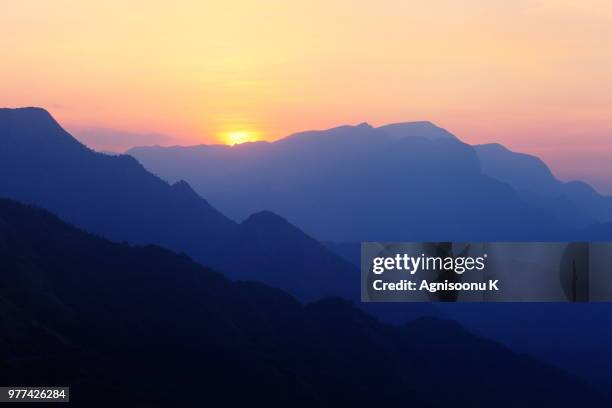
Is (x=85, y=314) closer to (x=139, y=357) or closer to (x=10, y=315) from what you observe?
(x=139, y=357)

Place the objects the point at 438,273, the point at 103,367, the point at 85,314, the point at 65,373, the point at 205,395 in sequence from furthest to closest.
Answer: the point at 85,314 → the point at 205,395 → the point at 103,367 → the point at 65,373 → the point at 438,273

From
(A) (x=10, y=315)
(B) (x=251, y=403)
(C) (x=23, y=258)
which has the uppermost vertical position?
(C) (x=23, y=258)

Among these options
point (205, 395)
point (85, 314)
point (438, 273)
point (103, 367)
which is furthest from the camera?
point (85, 314)

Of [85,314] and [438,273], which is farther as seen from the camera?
[85,314]

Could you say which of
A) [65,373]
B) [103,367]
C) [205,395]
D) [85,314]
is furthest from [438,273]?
[85,314]

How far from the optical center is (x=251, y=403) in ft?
621

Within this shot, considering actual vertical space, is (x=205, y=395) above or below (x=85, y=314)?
below

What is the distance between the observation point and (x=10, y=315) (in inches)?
6334

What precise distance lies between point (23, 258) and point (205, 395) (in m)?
52.6

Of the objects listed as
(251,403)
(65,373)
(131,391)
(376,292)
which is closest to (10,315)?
(65,373)

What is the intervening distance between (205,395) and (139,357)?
1858cm

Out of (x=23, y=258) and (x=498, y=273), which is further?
(x=23, y=258)

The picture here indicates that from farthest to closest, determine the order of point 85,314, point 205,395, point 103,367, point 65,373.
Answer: point 85,314
point 205,395
point 103,367
point 65,373

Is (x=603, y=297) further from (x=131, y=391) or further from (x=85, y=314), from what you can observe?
(x=85, y=314)
